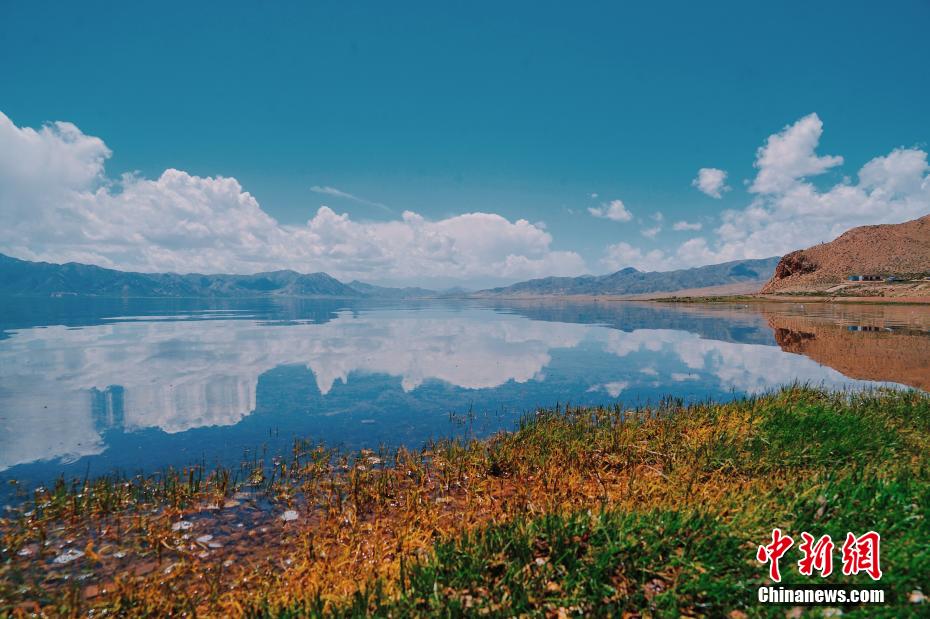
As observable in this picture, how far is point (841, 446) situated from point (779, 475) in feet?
9.32

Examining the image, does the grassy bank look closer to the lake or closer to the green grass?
the green grass

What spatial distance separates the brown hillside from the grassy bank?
641ft

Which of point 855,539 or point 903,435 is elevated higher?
point 855,539

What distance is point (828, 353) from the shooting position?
36.0 meters

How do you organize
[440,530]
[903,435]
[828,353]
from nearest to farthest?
1. [440,530]
2. [903,435]
3. [828,353]

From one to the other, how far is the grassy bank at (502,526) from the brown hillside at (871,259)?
7693 inches

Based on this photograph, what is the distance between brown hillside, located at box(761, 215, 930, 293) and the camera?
163 metres

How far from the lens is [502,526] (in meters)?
7.14

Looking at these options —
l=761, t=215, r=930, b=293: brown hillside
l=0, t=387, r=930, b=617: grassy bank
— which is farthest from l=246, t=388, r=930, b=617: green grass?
l=761, t=215, r=930, b=293: brown hillside

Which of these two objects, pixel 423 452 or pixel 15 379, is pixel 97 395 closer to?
pixel 15 379

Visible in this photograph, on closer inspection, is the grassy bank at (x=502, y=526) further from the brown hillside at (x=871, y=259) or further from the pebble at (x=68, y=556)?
the brown hillside at (x=871, y=259)

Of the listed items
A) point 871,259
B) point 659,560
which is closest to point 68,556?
point 659,560

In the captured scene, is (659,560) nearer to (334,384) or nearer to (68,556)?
(68,556)

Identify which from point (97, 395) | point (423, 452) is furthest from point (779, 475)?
point (97, 395)
